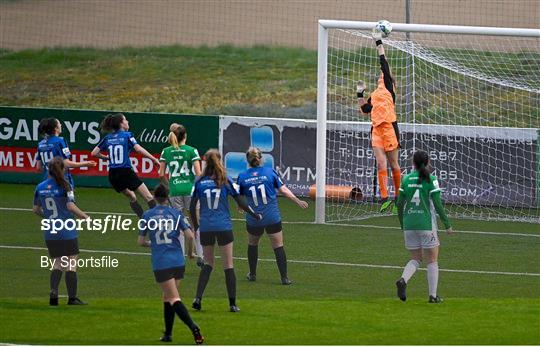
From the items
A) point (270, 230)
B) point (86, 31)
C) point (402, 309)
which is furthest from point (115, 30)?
point (402, 309)

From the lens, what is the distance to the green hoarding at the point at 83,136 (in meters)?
28.1

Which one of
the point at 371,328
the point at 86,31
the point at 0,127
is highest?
the point at 86,31

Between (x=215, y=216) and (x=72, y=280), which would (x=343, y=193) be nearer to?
(x=215, y=216)

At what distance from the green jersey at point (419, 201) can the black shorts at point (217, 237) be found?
2.30 metres

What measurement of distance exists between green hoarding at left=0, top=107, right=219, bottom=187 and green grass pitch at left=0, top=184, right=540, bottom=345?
4741mm

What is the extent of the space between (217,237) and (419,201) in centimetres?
267

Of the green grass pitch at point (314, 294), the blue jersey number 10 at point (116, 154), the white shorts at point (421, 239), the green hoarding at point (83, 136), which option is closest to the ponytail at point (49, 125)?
the blue jersey number 10 at point (116, 154)

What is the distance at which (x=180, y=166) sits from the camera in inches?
748

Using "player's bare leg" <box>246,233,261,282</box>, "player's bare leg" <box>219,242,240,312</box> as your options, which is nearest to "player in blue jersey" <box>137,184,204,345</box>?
"player's bare leg" <box>219,242,240,312</box>

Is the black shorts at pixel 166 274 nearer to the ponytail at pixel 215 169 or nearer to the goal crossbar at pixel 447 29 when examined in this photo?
the ponytail at pixel 215 169

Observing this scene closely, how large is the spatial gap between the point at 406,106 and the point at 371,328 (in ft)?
41.3

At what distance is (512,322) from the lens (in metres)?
15.0

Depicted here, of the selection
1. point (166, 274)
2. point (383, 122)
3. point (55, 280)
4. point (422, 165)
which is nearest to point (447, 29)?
point (383, 122)

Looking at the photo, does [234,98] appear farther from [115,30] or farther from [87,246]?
[87,246]
